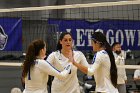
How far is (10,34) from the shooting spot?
11.0 m

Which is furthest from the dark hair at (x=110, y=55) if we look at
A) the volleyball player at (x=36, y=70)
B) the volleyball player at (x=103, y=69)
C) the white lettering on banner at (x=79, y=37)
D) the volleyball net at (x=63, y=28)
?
the white lettering on banner at (x=79, y=37)

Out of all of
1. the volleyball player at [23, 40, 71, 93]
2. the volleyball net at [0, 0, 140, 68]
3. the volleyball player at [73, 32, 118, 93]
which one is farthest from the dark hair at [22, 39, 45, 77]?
the volleyball net at [0, 0, 140, 68]

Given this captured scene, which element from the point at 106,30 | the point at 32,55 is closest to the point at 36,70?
the point at 32,55

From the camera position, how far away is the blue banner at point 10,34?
10.9 metres

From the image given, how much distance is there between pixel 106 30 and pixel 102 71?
5929 mm

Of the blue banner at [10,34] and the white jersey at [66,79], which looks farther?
the blue banner at [10,34]

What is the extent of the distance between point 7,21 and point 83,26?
202 centimetres

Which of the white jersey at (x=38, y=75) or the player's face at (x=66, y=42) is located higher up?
the player's face at (x=66, y=42)

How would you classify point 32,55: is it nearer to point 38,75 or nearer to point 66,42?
point 38,75

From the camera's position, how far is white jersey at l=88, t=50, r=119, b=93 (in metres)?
5.24

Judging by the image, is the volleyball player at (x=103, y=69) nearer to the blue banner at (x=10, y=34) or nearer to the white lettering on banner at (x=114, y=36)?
the white lettering on banner at (x=114, y=36)

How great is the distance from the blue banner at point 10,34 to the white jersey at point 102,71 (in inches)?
234

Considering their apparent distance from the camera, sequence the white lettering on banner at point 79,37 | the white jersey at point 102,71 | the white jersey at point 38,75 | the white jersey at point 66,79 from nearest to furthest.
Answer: the white jersey at point 38,75
the white jersey at point 102,71
the white jersey at point 66,79
the white lettering on banner at point 79,37

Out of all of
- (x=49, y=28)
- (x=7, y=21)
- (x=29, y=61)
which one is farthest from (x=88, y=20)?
(x=29, y=61)
